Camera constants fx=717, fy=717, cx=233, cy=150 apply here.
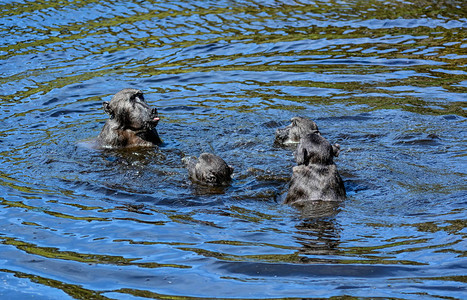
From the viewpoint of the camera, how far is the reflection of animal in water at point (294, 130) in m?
12.6

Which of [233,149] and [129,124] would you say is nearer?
[233,149]

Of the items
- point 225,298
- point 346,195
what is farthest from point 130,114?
point 225,298

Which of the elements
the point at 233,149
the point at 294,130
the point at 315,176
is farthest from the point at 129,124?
the point at 315,176

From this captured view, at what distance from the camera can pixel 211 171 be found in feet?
35.1

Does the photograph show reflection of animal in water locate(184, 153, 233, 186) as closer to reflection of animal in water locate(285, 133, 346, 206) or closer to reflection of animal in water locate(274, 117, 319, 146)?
reflection of animal in water locate(285, 133, 346, 206)

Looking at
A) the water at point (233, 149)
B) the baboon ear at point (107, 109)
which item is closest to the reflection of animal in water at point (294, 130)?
the water at point (233, 149)

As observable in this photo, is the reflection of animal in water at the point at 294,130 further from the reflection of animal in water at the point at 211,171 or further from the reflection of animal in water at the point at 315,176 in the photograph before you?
the reflection of animal in water at the point at 315,176

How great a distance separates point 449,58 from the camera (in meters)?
16.9

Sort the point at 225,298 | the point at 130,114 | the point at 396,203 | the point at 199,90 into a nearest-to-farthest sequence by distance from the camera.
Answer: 1. the point at 225,298
2. the point at 396,203
3. the point at 130,114
4. the point at 199,90

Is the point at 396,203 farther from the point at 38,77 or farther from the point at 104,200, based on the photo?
the point at 38,77

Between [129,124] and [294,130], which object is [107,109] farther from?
[294,130]

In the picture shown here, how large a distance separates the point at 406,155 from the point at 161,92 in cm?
647

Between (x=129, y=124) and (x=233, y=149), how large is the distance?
2.11 m

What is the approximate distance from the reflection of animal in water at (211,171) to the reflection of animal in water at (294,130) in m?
2.05
